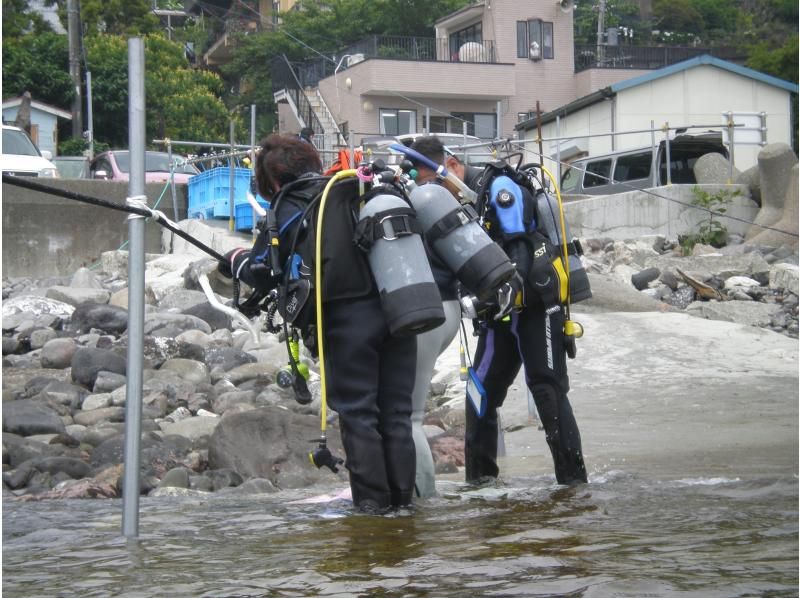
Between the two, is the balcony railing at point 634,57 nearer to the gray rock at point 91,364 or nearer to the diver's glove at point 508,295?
the gray rock at point 91,364

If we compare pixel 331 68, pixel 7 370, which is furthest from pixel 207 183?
pixel 331 68

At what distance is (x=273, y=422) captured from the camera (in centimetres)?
702

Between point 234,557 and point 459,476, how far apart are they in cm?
255

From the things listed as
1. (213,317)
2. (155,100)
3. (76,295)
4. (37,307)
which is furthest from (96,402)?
(155,100)

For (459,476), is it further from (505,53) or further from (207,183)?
(505,53)

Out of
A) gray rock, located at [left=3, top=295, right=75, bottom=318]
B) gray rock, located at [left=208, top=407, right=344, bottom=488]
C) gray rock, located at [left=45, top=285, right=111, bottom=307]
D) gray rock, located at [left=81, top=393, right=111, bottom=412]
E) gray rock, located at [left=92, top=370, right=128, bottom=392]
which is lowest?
gray rock, located at [left=208, top=407, right=344, bottom=488]

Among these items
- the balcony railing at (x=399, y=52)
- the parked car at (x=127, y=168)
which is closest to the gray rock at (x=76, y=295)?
the parked car at (x=127, y=168)

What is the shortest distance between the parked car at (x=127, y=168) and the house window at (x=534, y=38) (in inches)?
849

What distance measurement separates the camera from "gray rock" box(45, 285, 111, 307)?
47.9 feet

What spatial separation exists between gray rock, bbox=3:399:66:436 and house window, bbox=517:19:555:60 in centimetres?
→ 3497

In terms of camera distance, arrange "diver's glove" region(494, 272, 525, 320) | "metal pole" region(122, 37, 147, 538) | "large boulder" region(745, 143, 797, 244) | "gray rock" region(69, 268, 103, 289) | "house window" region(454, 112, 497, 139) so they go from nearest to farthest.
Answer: "metal pole" region(122, 37, 147, 538) → "diver's glove" region(494, 272, 525, 320) → "gray rock" region(69, 268, 103, 289) → "large boulder" region(745, 143, 797, 244) → "house window" region(454, 112, 497, 139)

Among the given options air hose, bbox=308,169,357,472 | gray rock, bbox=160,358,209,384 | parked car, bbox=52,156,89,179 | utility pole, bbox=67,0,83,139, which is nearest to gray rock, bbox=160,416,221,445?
gray rock, bbox=160,358,209,384

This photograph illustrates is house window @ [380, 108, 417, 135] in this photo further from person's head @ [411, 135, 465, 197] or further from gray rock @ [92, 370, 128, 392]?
person's head @ [411, 135, 465, 197]

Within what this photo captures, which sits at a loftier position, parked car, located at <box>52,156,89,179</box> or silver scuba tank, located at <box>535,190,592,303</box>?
parked car, located at <box>52,156,89,179</box>
